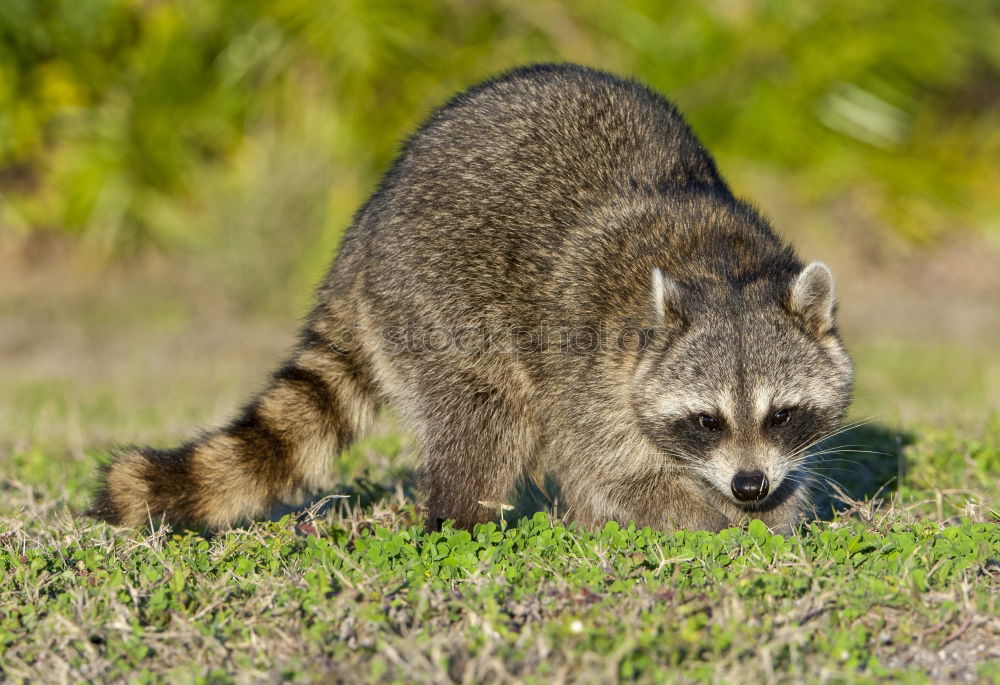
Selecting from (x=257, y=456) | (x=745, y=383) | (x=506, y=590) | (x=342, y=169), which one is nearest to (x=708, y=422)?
(x=745, y=383)

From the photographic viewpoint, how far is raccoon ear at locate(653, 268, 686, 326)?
14.7 ft

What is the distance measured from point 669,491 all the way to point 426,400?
3.31 ft

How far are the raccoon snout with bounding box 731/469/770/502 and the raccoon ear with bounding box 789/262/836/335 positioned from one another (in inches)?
26.2

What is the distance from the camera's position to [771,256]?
4.90 metres

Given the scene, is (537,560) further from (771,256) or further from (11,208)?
(11,208)

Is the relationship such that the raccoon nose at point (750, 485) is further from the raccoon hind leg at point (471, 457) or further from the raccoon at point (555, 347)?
the raccoon hind leg at point (471, 457)

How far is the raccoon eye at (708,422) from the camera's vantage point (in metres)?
4.43

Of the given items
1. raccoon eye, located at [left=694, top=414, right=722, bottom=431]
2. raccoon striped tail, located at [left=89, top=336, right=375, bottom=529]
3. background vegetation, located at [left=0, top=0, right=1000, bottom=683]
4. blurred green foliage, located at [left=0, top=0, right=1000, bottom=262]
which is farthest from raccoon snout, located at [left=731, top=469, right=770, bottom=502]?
blurred green foliage, located at [left=0, top=0, right=1000, bottom=262]

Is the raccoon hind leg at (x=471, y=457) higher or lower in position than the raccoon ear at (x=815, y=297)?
lower

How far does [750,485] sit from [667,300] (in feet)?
2.43

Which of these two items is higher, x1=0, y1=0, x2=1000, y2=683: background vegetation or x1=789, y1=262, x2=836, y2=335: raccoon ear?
x1=789, y1=262, x2=836, y2=335: raccoon ear

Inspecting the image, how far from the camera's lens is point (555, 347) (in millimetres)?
4754

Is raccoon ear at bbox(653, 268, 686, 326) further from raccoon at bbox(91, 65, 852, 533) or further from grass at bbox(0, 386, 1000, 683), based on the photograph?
grass at bbox(0, 386, 1000, 683)

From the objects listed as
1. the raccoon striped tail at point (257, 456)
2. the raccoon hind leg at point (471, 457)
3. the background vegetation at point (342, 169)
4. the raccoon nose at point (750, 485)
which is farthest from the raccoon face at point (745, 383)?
the raccoon striped tail at point (257, 456)
